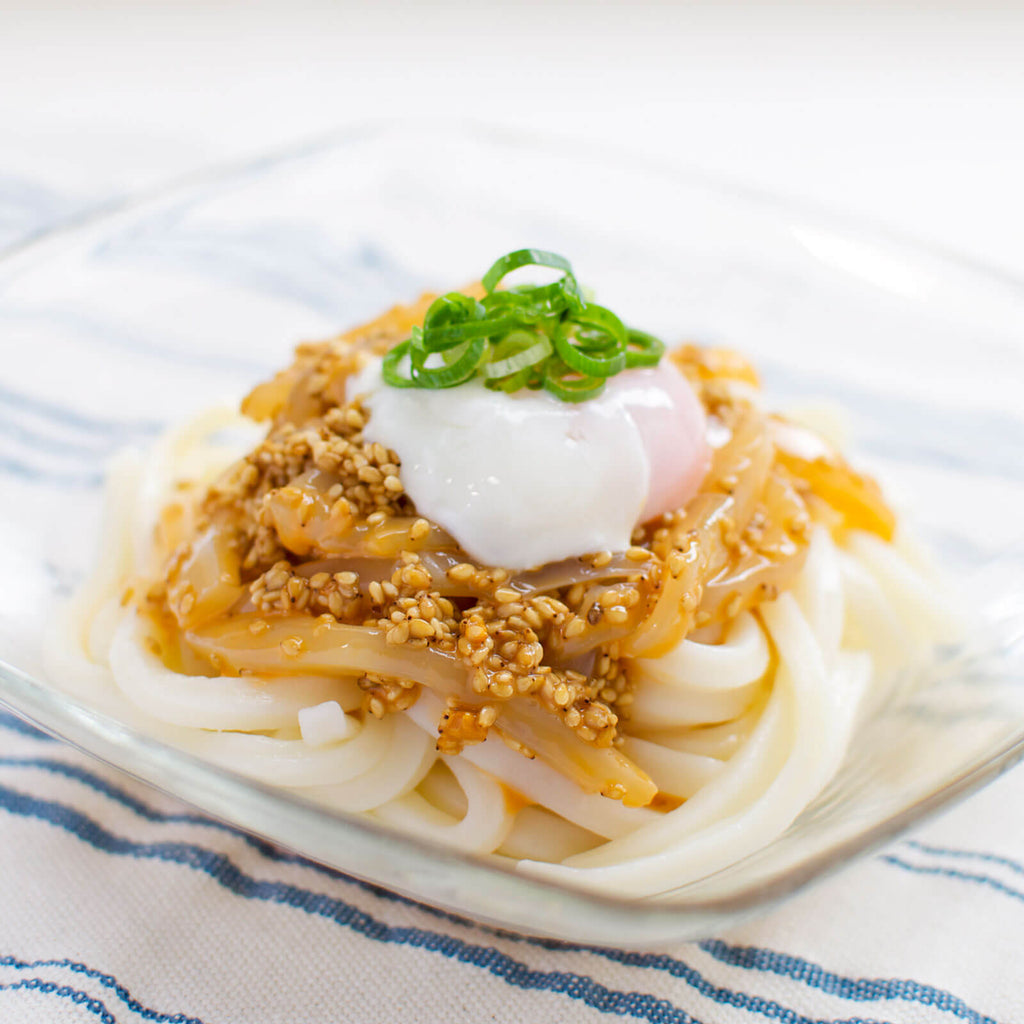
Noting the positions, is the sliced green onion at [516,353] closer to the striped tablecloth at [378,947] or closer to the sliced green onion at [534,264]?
the sliced green onion at [534,264]

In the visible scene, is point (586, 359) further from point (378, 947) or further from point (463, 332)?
point (378, 947)

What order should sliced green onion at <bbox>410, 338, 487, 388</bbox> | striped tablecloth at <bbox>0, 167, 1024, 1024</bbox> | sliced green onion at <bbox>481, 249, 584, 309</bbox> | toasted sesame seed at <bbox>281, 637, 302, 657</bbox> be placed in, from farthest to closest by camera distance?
sliced green onion at <bbox>481, 249, 584, 309</bbox>, sliced green onion at <bbox>410, 338, 487, 388</bbox>, toasted sesame seed at <bbox>281, 637, 302, 657</bbox>, striped tablecloth at <bbox>0, 167, 1024, 1024</bbox>

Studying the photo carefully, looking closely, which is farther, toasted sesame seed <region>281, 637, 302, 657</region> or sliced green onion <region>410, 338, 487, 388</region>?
sliced green onion <region>410, 338, 487, 388</region>

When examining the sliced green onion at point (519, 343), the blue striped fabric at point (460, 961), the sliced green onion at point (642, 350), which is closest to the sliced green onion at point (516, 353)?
the sliced green onion at point (519, 343)

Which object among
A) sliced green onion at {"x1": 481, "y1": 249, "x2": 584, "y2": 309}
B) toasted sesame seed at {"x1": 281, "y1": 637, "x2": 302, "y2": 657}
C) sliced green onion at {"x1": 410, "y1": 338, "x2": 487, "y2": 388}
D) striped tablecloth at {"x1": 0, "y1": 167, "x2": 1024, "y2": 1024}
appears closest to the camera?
striped tablecloth at {"x1": 0, "y1": 167, "x2": 1024, "y2": 1024}

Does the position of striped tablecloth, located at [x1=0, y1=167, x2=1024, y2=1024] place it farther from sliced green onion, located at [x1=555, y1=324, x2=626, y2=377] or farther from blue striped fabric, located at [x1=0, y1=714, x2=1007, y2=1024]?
sliced green onion, located at [x1=555, y1=324, x2=626, y2=377]

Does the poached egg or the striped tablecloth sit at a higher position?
the poached egg

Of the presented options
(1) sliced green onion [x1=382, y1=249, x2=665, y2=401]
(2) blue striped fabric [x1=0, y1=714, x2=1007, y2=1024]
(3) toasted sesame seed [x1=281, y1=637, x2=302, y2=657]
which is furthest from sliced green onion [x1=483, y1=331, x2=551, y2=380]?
(2) blue striped fabric [x1=0, y1=714, x2=1007, y2=1024]

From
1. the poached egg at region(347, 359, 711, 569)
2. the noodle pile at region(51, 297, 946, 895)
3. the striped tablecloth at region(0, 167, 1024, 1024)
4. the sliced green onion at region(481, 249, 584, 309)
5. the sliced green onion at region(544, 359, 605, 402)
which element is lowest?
the striped tablecloth at region(0, 167, 1024, 1024)
